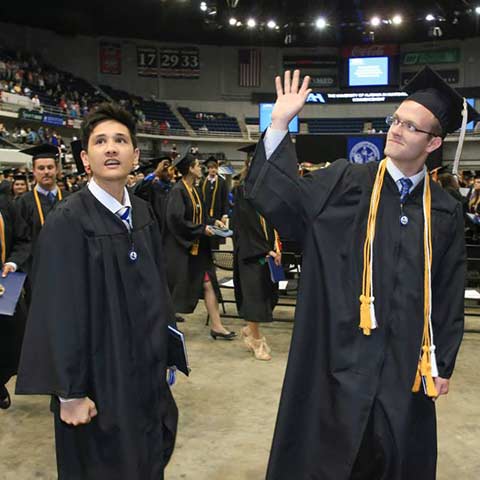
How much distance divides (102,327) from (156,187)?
5.09 meters

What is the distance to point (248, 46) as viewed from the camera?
1141 inches

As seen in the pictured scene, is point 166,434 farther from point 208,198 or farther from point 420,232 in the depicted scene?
point 208,198

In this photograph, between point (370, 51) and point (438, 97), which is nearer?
point (438, 97)

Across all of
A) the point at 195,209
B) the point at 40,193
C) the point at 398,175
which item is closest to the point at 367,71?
the point at 195,209

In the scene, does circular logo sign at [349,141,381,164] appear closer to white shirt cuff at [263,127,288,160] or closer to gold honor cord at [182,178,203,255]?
gold honor cord at [182,178,203,255]

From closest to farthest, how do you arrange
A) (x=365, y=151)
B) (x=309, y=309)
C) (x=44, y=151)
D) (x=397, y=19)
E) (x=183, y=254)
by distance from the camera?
1. (x=309, y=309)
2. (x=44, y=151)
3. (x=183, y=254)
4. (x=365, y=151)
5. (x=397, y=19)

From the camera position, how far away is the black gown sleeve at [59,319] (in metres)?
1.78

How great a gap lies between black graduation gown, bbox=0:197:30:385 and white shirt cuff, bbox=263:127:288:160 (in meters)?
2.57

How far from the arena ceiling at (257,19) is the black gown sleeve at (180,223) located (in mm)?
13392

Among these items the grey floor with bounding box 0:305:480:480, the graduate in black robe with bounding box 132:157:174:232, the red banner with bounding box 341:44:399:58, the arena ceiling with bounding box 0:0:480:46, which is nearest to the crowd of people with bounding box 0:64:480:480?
the grey floor with bounding box 0:305:480:480

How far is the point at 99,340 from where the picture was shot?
1.88 m

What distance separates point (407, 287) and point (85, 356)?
113cm

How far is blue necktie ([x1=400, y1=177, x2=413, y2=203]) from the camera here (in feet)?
6.23

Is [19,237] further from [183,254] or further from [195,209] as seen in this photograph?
[195,209]
